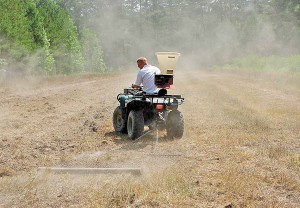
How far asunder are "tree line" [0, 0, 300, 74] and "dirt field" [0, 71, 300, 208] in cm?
Answer: 2980

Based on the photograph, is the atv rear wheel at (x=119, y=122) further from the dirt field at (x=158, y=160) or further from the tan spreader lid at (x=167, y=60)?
the tan spreader lid at (x=167, y=60)

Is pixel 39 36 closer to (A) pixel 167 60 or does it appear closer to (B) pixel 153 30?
(A) pixel 167 60

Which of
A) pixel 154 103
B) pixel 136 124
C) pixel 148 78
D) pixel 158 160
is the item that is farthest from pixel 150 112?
pixel 158 160

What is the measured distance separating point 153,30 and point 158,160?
80.7 meters

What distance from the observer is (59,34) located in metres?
47.2

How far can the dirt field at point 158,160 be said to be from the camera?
18.2 feet

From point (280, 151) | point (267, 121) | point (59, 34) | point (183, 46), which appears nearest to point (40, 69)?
point (59, 34)

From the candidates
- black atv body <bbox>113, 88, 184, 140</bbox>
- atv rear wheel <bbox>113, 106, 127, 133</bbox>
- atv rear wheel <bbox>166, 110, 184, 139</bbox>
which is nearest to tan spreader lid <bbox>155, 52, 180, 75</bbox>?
black atv body <bbox>113, 88, 184, 140</bbox>

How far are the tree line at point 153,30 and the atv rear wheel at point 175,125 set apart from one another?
32019 mm

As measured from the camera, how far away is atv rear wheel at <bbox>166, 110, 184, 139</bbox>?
9.70 m

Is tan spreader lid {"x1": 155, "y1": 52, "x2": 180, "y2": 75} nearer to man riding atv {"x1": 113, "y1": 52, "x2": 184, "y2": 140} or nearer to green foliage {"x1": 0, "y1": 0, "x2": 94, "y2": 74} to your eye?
man riding atv {"x1": 113, "y1": 52, "x2": 184, "y2": 140}

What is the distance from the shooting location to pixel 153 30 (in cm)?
8675

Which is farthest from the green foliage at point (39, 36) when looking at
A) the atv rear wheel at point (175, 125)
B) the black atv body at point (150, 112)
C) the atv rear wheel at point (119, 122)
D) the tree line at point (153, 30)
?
the atv rear wheel at point (175, 125)

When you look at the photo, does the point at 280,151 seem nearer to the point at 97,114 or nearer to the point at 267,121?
the point at 267,121
